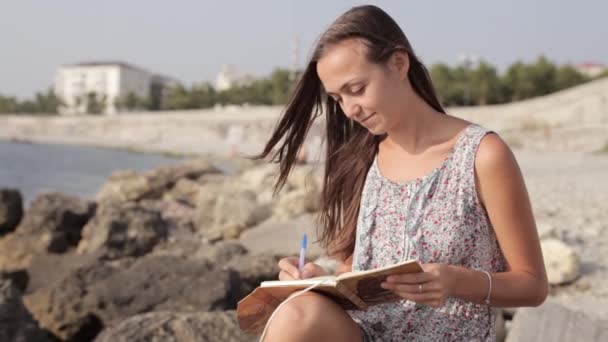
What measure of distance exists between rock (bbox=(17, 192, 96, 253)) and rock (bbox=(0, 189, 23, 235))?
1.67 metres

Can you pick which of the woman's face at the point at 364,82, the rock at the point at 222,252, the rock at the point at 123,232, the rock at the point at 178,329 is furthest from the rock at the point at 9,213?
the woman's face at the point at 364,82

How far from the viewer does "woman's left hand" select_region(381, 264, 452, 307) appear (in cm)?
183

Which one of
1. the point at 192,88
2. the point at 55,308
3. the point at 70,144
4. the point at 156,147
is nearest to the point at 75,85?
the point at 192,88

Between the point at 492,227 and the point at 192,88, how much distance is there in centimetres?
8596

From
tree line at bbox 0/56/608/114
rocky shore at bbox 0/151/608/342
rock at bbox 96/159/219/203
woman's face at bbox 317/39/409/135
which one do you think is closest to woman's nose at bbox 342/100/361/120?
woman's face at bbox 317/39/409/135

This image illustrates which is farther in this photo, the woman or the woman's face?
the woman's face

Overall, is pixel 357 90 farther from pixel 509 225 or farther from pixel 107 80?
pixel 107 80

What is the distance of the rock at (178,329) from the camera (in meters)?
3.17

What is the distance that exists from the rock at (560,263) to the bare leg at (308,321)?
329cm

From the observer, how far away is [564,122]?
41.6m

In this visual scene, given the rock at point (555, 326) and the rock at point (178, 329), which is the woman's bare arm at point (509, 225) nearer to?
the rock at point (555, 326)

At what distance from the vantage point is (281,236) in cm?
733

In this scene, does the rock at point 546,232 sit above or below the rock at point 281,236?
above

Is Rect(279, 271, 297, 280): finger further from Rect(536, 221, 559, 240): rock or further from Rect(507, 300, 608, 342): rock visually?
Rect(536, 221, 559, 240): rock
